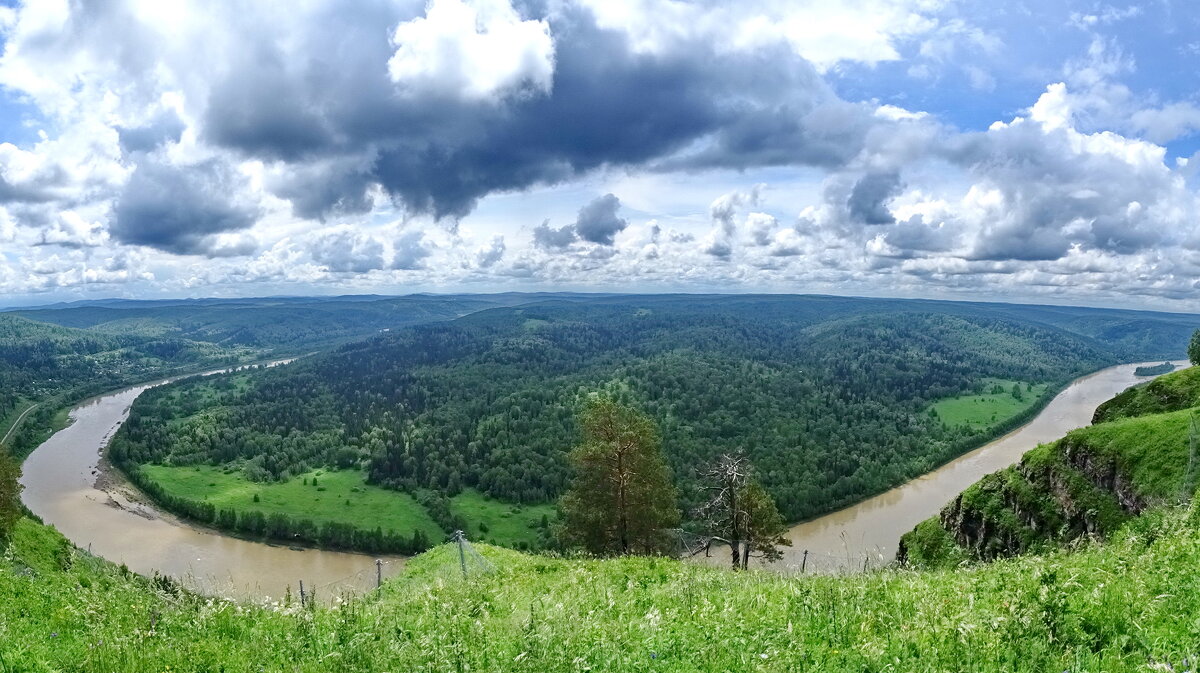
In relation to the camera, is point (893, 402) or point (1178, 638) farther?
point (893, 402)

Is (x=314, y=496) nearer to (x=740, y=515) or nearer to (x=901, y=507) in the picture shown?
(x=901, y=507)

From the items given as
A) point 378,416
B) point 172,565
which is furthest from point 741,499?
point 378,416

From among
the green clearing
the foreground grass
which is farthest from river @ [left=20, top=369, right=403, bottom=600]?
the foreground grass

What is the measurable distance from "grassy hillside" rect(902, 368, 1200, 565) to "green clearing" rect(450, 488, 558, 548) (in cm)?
6986

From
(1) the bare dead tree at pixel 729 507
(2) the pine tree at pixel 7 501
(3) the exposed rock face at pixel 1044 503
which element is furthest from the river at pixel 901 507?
(2) the pine tree at pixel 7 501

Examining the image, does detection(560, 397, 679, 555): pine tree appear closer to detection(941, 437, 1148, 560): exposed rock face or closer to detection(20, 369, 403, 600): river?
detection(941, 437, 1148, 560): exposed rock face

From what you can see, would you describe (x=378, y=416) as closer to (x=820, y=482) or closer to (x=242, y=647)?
(x=820, y=482)

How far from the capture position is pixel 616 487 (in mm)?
34250

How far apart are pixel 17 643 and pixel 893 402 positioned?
8518 inches

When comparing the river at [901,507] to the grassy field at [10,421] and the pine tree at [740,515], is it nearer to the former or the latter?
the pine tree at [740,515]

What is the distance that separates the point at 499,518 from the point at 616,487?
87154 millimetres

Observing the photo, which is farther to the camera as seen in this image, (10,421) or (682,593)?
(10,421)

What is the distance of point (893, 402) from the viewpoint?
198625 mm

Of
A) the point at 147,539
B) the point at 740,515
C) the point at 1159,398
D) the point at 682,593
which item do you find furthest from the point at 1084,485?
the point at 147,539
